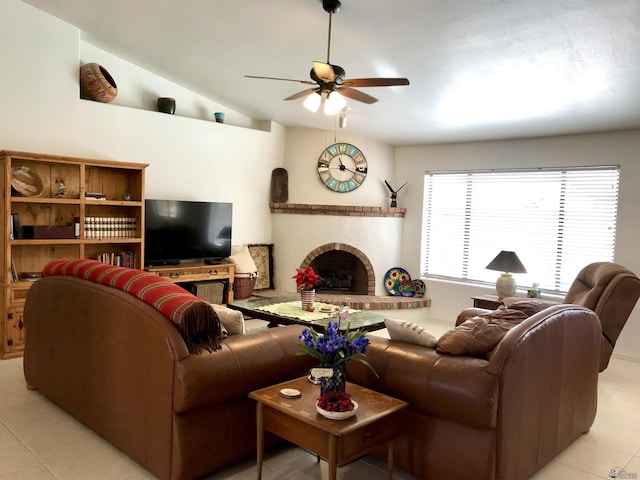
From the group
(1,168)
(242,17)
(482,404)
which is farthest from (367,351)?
(1,168)

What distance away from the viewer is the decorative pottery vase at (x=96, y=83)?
16.4ft

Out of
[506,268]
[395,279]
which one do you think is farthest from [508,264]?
[395,279]

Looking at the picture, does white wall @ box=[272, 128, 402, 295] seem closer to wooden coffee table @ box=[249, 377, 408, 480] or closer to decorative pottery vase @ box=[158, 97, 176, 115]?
decorative pottery vase @ box=[158, 97, 176, 115]

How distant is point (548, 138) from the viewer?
569 centimetres

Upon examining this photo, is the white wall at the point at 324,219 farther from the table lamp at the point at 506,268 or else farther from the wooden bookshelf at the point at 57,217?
the wooden bookshelf at the point at 57,217

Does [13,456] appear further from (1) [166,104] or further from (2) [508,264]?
(2) [508,264]

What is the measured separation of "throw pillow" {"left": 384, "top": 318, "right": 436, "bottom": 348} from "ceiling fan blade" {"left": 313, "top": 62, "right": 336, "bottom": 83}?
1727 mm

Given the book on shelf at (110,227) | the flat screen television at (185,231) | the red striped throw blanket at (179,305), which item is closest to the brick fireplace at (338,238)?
the flat screen television at (185,231)

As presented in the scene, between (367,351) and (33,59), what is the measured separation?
428 cm

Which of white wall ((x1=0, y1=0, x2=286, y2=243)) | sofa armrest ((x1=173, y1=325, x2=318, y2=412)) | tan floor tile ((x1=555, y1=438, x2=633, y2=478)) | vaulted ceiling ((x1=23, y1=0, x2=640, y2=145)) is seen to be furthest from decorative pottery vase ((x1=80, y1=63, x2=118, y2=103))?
tan floor tile ((x1=555, y1=438, x2=633, y2=478))

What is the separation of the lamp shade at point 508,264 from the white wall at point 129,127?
10.4 ft

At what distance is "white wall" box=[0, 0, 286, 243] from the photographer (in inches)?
182

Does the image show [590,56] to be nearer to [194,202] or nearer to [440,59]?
[440,59]

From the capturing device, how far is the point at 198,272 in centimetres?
582
